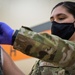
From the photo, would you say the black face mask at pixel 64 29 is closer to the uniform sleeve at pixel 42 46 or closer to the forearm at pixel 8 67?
the forearm at pixel 8 67

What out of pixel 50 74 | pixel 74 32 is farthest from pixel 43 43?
pixel 74 32

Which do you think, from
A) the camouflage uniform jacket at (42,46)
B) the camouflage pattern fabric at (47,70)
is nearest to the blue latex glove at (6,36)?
the camouflage uniform jacket at (42,46)

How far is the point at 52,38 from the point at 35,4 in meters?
2.52

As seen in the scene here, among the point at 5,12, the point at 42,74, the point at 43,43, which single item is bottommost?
the point at 42,74

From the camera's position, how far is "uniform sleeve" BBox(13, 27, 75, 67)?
77 cm

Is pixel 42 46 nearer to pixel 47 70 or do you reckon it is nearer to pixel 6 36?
pixel 6 36

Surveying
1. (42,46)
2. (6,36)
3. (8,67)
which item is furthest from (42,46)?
(8,67)

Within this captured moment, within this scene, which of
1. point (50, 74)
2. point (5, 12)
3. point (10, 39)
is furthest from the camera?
point (5, 12)

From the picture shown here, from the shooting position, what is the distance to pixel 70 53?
33.2 inches

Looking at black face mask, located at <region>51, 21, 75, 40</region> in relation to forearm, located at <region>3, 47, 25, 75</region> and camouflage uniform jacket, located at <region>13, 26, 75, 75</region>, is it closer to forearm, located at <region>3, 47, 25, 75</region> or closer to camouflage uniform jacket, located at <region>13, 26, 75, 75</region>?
forearm, located at <region>3, 47, 25, 75</region>

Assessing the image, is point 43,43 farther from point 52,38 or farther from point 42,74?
point 42,74

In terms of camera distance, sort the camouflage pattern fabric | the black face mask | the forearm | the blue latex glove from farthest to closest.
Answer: the black face mask < the camouflage pattern fabric < the forearm < the blue latex glove

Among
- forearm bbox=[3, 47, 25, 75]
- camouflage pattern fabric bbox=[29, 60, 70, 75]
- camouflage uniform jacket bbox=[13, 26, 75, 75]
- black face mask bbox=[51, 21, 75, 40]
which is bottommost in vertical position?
camouflage pattern fabric bbox=[29, 60, 70, 75]

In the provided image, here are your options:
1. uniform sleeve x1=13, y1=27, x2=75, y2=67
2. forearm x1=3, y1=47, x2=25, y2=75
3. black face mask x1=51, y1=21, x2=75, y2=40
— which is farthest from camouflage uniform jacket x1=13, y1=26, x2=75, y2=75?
black face mask x1=51, y1=21, x2=75, y2=40
